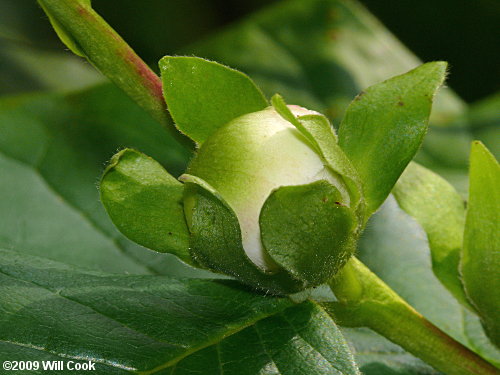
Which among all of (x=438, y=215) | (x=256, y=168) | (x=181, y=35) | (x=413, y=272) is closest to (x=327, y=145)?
(x=256, y=168)

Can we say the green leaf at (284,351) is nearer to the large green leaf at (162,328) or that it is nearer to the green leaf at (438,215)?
the large green leaf at (162,328)

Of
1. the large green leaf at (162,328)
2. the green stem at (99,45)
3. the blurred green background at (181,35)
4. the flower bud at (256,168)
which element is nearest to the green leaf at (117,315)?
the large green leaf at (162,328)

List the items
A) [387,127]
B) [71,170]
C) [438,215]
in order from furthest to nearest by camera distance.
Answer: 1. [71,170]
2. [438,215]
3. [387,127]

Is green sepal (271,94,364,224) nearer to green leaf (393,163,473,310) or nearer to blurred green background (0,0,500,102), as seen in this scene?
green leaf (393,163,473,310)

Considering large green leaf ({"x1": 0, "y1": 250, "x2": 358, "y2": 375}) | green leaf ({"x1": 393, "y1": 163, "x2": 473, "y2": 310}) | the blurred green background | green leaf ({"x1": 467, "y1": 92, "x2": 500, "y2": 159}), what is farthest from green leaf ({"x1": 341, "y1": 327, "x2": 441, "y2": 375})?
the blurred green background

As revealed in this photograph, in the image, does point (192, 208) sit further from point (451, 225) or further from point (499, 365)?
point (499, 365)

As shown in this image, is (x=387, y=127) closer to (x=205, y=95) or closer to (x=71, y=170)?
(x=205, y=95)

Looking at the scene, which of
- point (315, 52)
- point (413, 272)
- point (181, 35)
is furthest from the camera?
point (181, 35)
